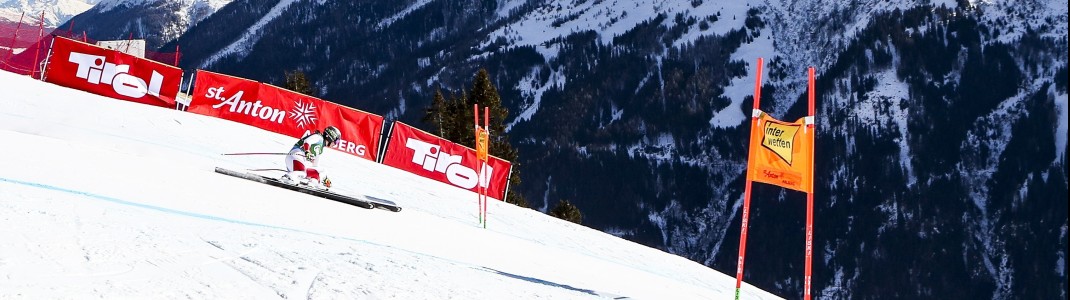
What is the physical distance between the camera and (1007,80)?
176m

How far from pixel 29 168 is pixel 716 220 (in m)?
156

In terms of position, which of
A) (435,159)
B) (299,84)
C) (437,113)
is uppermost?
(299,84)

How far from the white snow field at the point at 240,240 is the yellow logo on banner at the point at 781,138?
2201 mm

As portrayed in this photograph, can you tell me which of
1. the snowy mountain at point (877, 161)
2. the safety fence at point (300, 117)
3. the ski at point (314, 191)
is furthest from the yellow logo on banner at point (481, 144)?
the snowy mountain at point (877, 161)

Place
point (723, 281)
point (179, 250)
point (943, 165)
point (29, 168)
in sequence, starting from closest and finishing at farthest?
1. point (179, 250)
2. point (29, 168)
3. point (723, 281)
4. point (943, 165)

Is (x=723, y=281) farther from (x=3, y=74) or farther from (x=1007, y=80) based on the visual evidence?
(x=1007, y=80)

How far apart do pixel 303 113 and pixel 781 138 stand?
20.0 m

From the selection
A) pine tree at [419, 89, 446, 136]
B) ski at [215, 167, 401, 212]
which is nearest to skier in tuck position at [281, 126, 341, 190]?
ski at [215, 167, 401, 212]

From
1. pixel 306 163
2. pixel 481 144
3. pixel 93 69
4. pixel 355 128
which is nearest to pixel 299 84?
pixel 355 128

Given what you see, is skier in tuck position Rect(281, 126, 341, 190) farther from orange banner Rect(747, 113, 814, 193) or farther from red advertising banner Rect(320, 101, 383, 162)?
red advertising banner Rect(320, 101, 383, 162)

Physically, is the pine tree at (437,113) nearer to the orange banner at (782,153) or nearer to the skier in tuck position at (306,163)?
the skier in tuck position at (306,163)

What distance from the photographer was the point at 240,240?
9430mm

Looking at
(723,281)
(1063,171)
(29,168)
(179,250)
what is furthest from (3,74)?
(1063,171)

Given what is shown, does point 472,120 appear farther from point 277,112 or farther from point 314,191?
point 314,191
